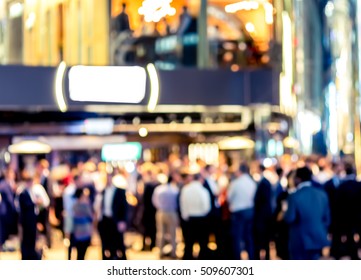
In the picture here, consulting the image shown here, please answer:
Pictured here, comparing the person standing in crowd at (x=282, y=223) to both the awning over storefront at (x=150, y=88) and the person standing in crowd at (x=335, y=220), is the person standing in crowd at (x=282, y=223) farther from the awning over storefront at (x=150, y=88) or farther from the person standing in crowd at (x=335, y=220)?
the awning over storefront at (x=150, y=88)

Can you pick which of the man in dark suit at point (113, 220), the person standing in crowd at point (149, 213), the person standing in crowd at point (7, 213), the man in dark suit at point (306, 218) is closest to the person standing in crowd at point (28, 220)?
the person standing in crowd at point (7, 213)

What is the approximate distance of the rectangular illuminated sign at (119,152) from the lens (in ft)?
97.9

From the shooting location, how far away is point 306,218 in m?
10.5

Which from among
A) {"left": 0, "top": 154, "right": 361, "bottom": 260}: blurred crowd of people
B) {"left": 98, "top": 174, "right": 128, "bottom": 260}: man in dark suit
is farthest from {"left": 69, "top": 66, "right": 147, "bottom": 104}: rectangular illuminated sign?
{"left": 98, "top": 174, "right": 128, "bottom": 260}: man in dark suit

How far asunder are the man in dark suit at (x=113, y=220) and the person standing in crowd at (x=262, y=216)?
1961 millimetres

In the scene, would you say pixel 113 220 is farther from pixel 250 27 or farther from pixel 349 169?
pixel 250 27

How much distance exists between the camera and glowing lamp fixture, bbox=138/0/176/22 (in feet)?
82.1

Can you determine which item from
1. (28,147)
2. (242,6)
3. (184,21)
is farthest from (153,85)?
(242,6)

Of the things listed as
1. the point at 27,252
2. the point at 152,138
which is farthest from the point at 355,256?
the point at 152,138

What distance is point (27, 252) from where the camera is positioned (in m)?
12.7

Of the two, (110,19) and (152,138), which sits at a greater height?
(110,19)
